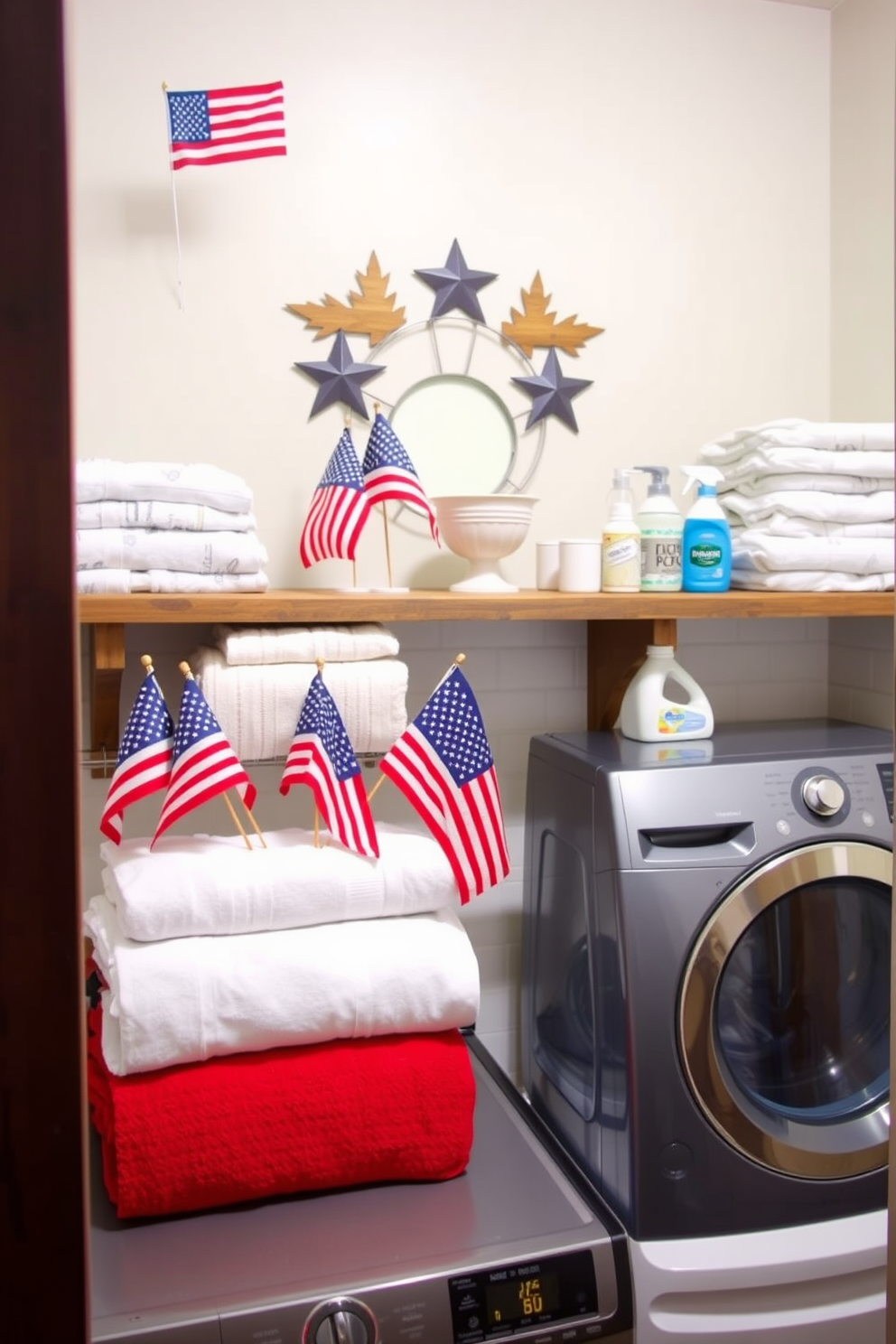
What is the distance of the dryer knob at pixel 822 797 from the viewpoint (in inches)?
66.5

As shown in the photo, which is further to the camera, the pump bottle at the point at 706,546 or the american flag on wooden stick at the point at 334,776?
the pump bottle at the point at 706,546

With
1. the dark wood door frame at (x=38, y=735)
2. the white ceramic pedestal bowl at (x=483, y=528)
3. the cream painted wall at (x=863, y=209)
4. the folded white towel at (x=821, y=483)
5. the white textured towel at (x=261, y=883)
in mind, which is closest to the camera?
the dark wood door frame at (x=38, y=735)

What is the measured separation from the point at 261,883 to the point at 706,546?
0.95 m

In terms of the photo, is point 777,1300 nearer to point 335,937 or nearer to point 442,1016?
point 442,1016

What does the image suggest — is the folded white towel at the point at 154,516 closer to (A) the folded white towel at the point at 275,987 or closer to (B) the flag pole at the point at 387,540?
(B) the flag pole at the point at 387,540

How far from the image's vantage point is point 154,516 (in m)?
1.58

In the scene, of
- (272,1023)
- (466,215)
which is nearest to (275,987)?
(272,1023)

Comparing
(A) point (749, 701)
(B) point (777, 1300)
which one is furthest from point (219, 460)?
(B) point (777, 1300)

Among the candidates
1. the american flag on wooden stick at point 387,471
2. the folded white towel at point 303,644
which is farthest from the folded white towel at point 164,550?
the american flag on wooden stick at point 387,471

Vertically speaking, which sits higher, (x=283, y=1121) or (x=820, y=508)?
(x=820, y=508)

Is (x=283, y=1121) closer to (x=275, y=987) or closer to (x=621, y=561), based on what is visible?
(x=275, y=987)

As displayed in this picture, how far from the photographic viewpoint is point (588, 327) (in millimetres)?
2100

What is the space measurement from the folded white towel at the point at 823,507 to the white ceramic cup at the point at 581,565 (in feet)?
1.04

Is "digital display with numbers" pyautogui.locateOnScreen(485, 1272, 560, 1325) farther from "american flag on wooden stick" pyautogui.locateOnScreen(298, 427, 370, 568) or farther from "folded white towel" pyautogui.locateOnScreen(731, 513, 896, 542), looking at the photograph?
"folded white towel" pyautogui.locateOnScreen(731, 513, 896, 542)
